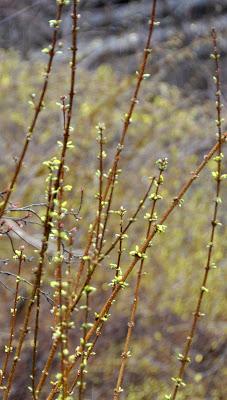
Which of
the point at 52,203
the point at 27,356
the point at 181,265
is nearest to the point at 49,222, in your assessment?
the point at 52,203

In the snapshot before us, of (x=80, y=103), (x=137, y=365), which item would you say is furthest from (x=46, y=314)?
(x=80, y=103)

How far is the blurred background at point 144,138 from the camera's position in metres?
6.63

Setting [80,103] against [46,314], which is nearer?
[46,314]

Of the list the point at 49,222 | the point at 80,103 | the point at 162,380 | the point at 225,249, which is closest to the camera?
the point at 49,222

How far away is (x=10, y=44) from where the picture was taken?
26.3 feet

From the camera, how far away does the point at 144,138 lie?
7742 mm

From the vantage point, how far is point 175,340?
6.80m

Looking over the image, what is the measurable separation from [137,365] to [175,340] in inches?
18.5

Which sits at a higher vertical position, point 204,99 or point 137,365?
point 204,99

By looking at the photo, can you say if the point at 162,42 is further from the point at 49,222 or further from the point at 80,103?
the point at 49,222

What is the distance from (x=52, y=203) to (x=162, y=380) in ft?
17.0

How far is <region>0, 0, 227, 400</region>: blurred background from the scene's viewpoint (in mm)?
6629

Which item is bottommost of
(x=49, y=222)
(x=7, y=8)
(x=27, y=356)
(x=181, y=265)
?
(x=49, y=222)

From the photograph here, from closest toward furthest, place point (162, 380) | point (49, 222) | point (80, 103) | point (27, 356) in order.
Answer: point (49, 222) → point (27, 356) → point (162, 380) → point (80, 103)
